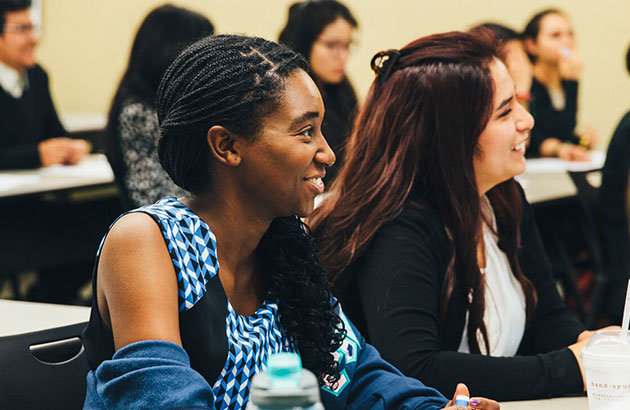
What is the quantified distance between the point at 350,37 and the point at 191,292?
353cm

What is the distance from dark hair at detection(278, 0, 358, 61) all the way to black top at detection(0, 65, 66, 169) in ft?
4.48

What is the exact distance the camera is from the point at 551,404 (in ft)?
4.76

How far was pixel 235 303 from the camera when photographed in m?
1.27

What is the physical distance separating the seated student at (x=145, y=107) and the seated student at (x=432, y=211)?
145cm

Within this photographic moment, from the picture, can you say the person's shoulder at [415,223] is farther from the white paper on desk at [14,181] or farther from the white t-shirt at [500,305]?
the white paper on desk at [14,181]

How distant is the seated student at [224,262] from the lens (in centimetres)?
105

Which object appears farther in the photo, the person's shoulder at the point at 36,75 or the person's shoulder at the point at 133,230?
the person's shoulder at the point at 36,75

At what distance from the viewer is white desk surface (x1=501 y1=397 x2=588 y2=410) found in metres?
1.42

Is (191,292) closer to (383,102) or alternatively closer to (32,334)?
(32,334)

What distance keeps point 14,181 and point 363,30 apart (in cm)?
320

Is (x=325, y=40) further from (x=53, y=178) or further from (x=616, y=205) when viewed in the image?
(x=616, y=205)

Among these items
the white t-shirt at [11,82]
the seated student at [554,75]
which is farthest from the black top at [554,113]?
the white t-shirt at [11,82]

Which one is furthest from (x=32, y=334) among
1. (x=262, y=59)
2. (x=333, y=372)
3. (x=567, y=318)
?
(x=567, y=318)

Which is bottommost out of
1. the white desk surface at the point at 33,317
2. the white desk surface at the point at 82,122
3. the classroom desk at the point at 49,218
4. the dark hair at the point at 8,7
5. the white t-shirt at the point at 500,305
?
the white desk surface at the point at 82,122
